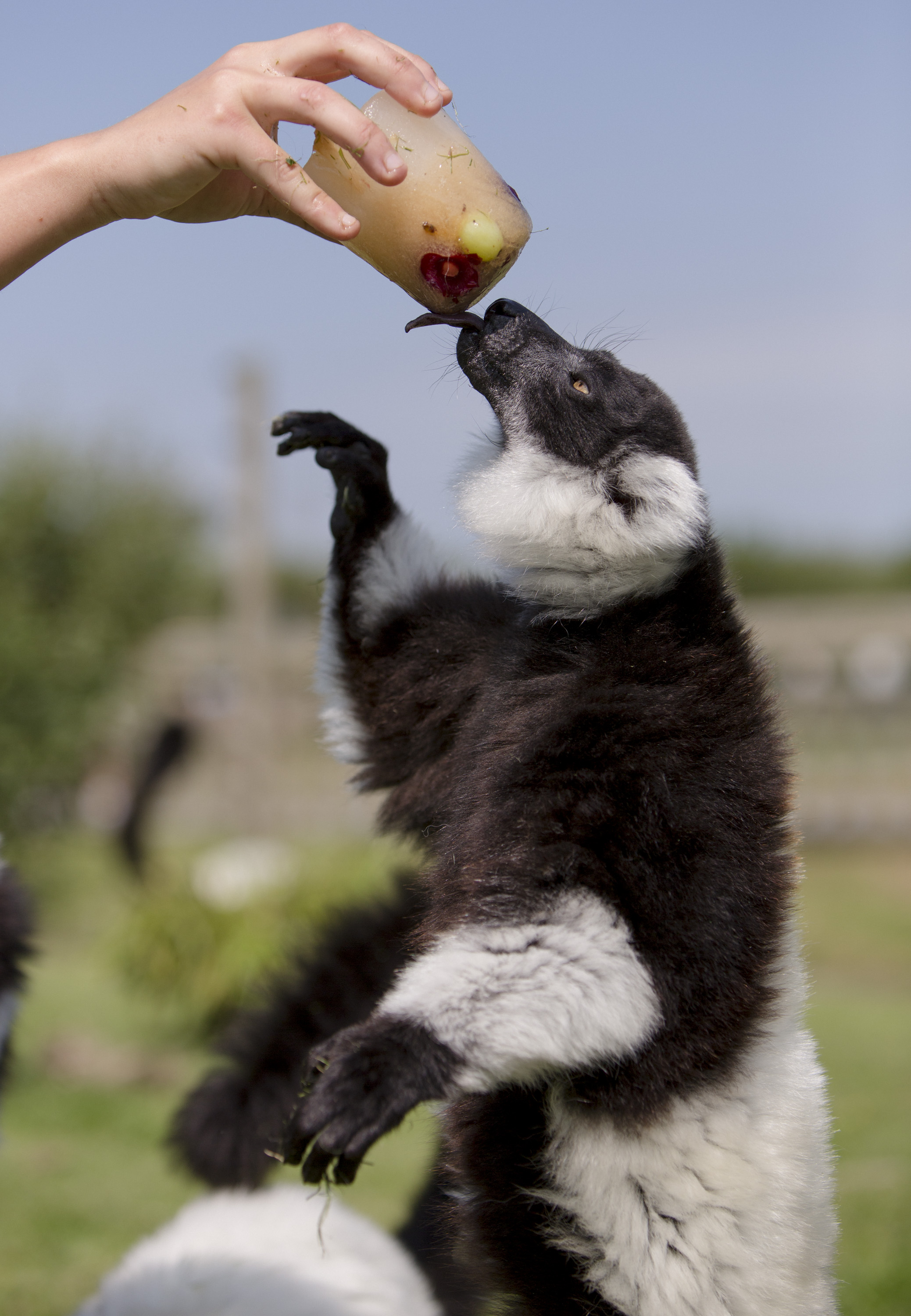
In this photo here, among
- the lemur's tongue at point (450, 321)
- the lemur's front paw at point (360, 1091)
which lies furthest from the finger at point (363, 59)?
the lemur's front paw at point (360, 1091)

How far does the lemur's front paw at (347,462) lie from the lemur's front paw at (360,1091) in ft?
5.57

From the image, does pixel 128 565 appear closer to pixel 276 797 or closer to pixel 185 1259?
pixel 276 797

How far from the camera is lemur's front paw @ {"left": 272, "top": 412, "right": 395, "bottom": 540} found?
11.2 feet

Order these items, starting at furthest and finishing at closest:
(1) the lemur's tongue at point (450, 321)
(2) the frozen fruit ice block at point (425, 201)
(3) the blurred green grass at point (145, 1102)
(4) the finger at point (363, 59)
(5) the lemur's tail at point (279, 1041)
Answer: (3) the blurred green grass at point (145, 1102), (5) the lemur's tail at point (279, 1041), (1) the lemur's tongue at point (450, 321), (2) the frozen fruit ice block at point (425, 201), (4) the finger at point (363, 59)

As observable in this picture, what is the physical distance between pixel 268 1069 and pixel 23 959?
847 mm

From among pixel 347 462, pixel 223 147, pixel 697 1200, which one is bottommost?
pixel 697 1200

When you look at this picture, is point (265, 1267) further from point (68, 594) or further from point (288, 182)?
point (68, 594)

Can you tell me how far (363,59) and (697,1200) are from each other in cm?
256

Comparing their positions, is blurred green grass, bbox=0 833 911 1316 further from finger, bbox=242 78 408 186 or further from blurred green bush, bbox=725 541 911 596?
blurred green bush, bbox=725 541 911 596

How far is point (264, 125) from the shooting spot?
7.93ft

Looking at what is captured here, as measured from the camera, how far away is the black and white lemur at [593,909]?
2398mm

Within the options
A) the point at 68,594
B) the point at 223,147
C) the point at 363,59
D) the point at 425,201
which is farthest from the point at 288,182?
the point at 68,594

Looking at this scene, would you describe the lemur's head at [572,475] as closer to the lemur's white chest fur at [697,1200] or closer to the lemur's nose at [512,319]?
the lemur's nose at [512,319]

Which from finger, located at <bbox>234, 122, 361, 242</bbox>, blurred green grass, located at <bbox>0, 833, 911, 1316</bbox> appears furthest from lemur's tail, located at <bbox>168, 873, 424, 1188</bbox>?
finger, located at <bbox>234, 122, 361, 242</bbox>
